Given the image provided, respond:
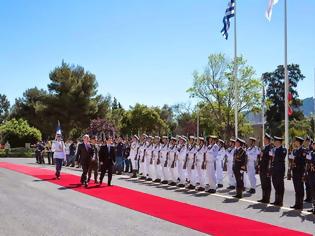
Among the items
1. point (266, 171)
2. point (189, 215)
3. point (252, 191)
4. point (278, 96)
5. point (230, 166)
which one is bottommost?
point (189, 215)

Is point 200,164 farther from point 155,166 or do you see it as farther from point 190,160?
point 155,166

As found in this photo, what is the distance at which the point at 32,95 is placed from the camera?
80.1m

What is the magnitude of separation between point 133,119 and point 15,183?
61282 millimetres

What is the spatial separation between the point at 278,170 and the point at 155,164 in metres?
8.17

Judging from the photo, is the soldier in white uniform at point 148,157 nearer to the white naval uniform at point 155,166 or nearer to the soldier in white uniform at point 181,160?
the white naval uniform at point 155,166

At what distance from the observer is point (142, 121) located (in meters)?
79.6

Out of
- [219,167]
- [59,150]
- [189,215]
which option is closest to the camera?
[189,215]

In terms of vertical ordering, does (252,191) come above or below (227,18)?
below

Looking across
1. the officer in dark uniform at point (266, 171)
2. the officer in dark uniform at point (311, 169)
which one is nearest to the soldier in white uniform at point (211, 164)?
the officer in dark uniform at point (266, 171)

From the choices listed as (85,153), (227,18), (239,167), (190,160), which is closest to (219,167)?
(190,160)

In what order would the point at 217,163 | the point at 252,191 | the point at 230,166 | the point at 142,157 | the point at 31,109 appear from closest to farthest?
the point at 252,191 → the point at 217,163 → the point at 230,166 → the point at 142,157 → the point at 31,109

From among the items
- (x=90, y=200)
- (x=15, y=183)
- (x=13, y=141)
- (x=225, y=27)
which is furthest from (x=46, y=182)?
(x=13, y=141)

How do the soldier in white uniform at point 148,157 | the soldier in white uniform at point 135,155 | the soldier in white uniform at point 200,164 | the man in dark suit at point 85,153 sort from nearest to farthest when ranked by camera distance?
1. the soldier in white uniform at point 200,164
2. the man in dark suit at point 85,153
3. the soldier in white uniform at point 148,157
4. the soldier in white uniform at point 135,155

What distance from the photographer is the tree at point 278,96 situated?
8250 centimetres
